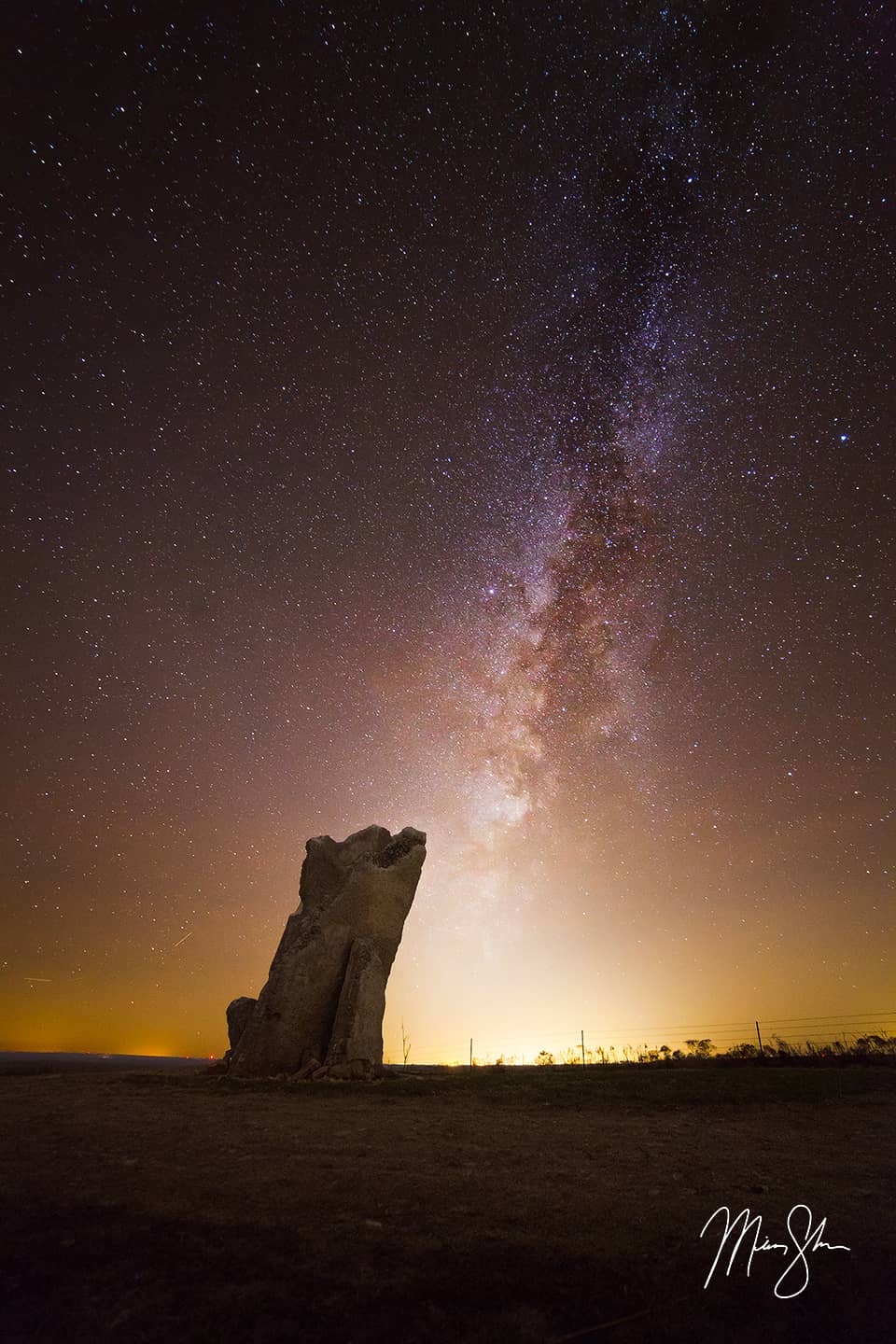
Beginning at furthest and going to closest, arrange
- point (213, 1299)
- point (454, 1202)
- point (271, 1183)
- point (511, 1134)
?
point (511, 1134) < point (271, 1183) < point (454, 1202) < point (213, 1299)

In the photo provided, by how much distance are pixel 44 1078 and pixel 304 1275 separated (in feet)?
70.5

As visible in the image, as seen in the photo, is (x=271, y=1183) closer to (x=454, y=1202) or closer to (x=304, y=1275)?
(x=454, y=1202)

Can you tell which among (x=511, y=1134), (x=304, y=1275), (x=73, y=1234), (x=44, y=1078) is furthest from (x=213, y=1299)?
(x=44, y=1078)

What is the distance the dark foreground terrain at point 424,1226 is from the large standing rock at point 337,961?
800 cm

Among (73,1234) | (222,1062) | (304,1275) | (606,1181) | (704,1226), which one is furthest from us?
(222,1062)

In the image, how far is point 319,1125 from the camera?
36.5ft

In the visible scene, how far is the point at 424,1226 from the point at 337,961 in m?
17.2

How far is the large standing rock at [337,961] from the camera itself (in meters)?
19.6

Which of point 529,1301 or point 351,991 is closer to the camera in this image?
point 529,1301

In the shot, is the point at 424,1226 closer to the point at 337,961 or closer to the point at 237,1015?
the point at 337,961
